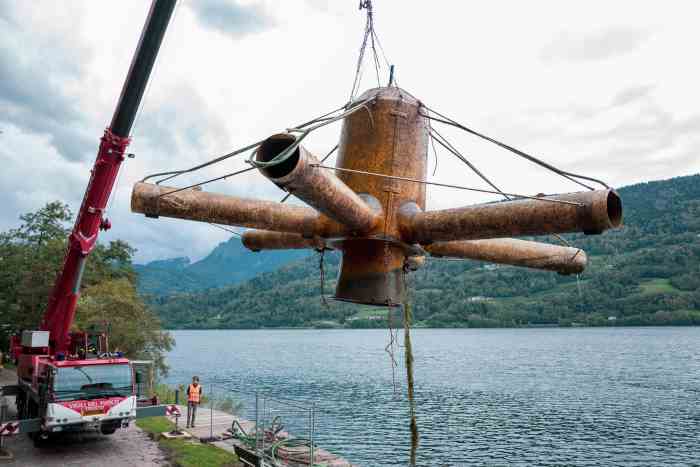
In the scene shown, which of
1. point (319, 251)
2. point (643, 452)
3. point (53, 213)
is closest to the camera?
point (319, 251)

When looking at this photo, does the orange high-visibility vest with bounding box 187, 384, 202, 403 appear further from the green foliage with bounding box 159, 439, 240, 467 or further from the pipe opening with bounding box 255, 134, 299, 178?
the pipe opening with bounding box 255, 134, 299, 178

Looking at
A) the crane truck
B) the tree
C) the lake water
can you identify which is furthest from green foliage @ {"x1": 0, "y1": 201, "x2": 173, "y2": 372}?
the crane truck

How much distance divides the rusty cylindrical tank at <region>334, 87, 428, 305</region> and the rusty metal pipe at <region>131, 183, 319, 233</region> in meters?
0.62

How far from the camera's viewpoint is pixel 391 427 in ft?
133

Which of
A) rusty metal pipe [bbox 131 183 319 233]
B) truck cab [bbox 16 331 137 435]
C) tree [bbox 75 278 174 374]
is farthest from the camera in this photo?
tree [bbox 75 278 174 374]

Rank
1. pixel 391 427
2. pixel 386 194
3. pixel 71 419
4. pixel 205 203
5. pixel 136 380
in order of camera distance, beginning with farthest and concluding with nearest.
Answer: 1. pixel 391 427
2. pixel 136 380
3. pixel 71 419
4. pixel 386 194
5. pixel 205 203

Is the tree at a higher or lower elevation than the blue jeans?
higher

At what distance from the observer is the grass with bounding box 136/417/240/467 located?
15.5 meters

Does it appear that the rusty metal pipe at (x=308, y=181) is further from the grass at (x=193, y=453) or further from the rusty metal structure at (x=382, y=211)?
the grass at (x=193, y=453)

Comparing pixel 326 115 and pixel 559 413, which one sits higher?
pixel 326 115

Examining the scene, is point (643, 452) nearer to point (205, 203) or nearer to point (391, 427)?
point (391, 427)

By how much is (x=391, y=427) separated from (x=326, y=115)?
39.8 m

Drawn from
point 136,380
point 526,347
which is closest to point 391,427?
point 136,380

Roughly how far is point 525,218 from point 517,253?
1.09m
